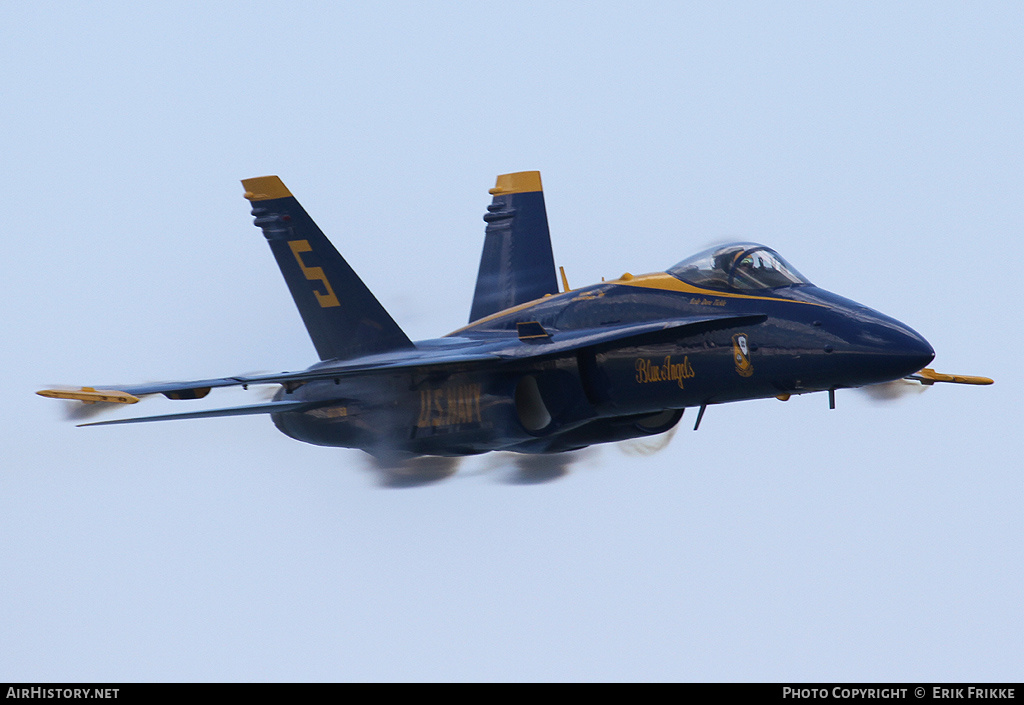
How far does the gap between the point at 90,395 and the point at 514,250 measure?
6.89 m

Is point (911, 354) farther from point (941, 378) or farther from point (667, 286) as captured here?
point (941, 378)

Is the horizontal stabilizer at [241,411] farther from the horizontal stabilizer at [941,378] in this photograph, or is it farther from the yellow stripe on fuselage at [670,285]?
the horizontal stabilizer at [941,378]

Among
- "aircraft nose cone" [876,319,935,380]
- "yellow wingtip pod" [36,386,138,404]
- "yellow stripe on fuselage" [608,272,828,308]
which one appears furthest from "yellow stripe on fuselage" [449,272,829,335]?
"yellow wingtip pod" [36,386,138,404]

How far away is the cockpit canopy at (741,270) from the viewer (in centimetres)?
1433

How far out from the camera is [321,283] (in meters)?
17.0

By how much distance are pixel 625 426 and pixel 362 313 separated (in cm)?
384

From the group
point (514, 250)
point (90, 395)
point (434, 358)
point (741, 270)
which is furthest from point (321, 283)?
point (741, 270)

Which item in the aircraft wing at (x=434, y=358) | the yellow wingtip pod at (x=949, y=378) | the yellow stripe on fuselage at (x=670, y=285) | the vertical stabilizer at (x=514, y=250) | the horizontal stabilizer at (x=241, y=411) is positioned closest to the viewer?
the yellow stripe on fuselage at (x=670, y=285)

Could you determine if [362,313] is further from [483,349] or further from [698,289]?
[698,289]

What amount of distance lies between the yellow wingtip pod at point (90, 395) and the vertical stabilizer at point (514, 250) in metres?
5.38

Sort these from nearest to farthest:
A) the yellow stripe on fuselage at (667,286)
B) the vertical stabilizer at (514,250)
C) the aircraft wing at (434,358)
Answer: the yellow stripe on fuselage at (667,286) → the aircraft wing at (434,358) → the vertical stabilizer at (514,250)

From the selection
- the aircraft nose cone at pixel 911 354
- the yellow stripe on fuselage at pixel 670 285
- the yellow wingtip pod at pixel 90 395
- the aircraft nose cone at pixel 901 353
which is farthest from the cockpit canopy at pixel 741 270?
the yellow wingtip pod at pixel 90 395

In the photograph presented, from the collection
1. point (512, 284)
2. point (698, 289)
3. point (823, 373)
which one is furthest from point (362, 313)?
point (823, 373)

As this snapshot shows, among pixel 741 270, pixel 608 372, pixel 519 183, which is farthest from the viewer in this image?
pixel 519 183
